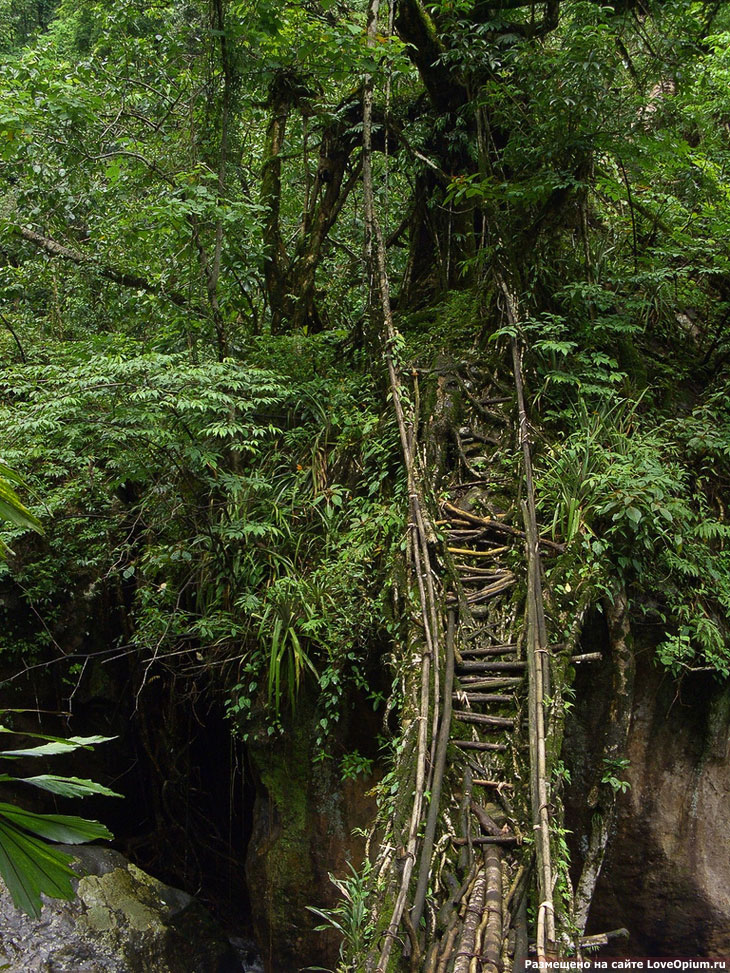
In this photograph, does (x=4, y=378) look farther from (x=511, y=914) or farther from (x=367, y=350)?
(x=511, y=914)

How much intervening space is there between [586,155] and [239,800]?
18.0 feet

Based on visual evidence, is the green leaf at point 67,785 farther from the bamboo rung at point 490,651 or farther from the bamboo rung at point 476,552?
the bamboo rung at point 476,552

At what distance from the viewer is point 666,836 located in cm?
439

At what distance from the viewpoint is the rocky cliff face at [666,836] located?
435cm

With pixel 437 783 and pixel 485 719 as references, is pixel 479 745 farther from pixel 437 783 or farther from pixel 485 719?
pixel 437 783

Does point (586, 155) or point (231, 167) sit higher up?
point (231, 167)

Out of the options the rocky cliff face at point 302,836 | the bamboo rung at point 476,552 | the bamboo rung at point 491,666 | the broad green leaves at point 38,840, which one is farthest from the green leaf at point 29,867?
the rocky cliff face at point 302,836

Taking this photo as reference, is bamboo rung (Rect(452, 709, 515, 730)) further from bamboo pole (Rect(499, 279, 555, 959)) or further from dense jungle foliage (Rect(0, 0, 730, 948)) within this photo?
dense jungle foliage (Rect(0, 0, 730, 948))

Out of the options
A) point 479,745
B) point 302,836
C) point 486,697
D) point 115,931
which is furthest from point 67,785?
point 115,931

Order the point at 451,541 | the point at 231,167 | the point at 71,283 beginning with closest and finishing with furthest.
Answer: the point at 451,541
the point at 231,167
the point at 71,283

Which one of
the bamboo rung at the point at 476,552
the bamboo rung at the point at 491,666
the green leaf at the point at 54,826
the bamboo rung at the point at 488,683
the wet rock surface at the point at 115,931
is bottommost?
the wet rock surface at the point at 115,931

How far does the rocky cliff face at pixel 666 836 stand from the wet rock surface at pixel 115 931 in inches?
105

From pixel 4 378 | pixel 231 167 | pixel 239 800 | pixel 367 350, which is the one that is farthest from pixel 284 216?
pixel 239 800

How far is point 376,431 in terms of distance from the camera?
16.6 ft
